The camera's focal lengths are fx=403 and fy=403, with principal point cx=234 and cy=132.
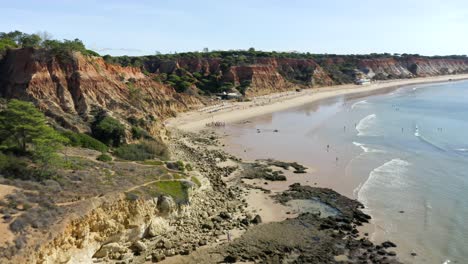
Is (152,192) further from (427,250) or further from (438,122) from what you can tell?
(438,122)

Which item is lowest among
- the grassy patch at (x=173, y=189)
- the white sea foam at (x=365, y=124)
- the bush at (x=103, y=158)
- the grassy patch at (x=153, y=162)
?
the white sea foam at (x=365, y=124)

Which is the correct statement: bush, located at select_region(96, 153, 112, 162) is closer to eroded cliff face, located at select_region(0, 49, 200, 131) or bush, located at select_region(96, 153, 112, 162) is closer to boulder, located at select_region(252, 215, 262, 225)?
eroded cliff face, located at select_region(0, 49, 200, 131)

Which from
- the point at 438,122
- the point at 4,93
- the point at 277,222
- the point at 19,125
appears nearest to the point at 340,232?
the point at 277,222

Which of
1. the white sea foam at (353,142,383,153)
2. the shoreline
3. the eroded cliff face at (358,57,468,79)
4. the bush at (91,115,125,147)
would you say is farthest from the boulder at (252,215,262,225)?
the eroded cliff face at (358,57,468,79)

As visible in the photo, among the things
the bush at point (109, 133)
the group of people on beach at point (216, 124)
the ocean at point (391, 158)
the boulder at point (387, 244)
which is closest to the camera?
the boulder at point (387, 244)

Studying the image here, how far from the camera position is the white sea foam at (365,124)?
60.9 meters

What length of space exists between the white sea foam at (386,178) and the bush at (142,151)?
59.6ft

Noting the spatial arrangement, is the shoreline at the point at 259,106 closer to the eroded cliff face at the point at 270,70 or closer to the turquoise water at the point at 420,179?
the eroded cliff face at the point at 270,70

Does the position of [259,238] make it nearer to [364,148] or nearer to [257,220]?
[257,220]

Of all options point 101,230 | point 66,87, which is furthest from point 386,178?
point 66,87

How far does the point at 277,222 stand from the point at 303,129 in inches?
1421

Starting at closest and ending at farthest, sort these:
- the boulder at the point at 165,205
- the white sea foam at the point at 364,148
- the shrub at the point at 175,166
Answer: the boulder at the point at 165,205 → the shrub at the point at 175,166 → the white sea foam at the point at 364,148

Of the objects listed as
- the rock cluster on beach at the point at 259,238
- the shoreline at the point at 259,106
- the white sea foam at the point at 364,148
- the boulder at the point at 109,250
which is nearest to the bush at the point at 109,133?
the rock cluster on beach at the point at 259,238

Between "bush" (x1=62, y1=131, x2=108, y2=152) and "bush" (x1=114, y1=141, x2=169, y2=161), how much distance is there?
1.43 metres
